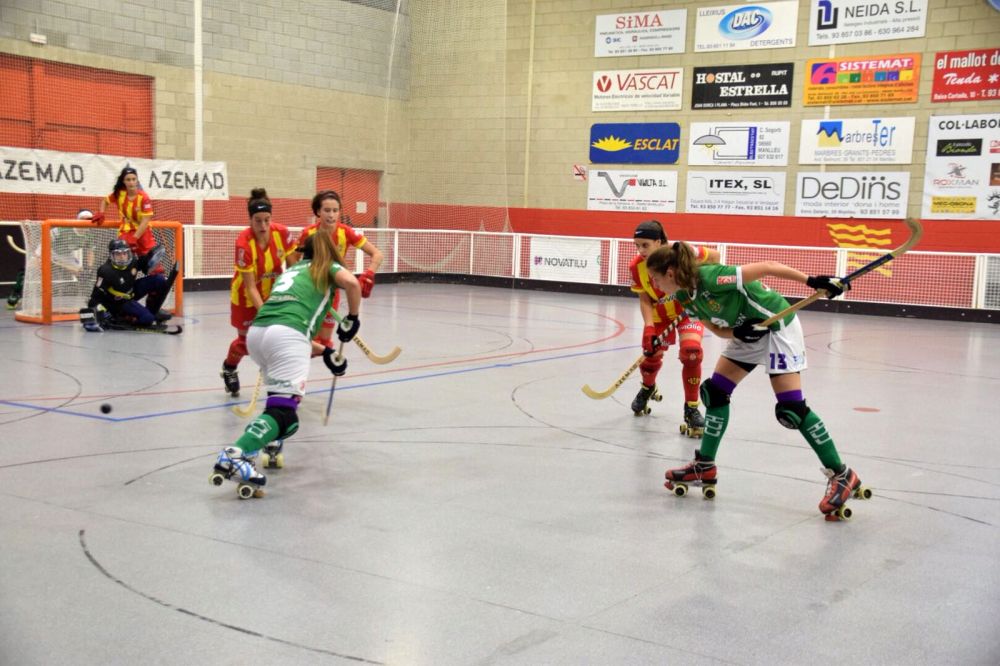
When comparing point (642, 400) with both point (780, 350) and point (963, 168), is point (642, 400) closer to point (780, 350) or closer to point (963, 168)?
point (780, 350)

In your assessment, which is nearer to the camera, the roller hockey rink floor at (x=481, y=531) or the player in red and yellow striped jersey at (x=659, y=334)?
the roller hockey rink floor at (x=481, y=531)

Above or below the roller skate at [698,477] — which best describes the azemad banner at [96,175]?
above

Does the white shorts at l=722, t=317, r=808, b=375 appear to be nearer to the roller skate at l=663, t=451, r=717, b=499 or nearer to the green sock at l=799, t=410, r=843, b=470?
the green sock at l=799, t=410, r=843, b=470

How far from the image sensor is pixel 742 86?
55.8 ft

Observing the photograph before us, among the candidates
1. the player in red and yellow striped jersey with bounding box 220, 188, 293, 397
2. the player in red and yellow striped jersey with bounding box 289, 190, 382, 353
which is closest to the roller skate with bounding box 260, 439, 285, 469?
the player in red and yellow striped jersey with bounding box 289, 190, 382, 353

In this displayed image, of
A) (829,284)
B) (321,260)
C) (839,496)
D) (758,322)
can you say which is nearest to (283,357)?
(321,260)

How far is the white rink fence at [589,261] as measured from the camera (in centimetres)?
1439

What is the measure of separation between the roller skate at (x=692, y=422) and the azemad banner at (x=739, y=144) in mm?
11450

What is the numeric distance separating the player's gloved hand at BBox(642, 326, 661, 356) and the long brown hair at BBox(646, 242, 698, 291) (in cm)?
211

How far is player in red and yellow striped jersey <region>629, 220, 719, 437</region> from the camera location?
6223 mm

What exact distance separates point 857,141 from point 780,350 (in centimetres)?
1279

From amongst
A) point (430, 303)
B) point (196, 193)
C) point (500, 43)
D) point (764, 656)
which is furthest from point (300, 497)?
point (500, 43)

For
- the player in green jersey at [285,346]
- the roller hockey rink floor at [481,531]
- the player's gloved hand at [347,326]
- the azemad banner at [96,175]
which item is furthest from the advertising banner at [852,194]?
the player in green jersey at [285,346]

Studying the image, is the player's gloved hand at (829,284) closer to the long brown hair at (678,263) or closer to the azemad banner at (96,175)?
the long brown hair at (678,263)
